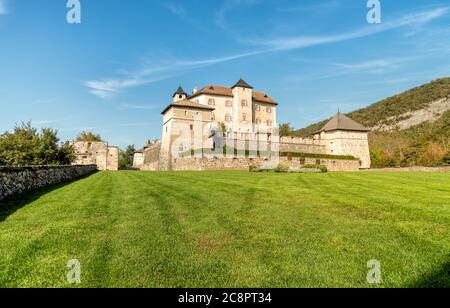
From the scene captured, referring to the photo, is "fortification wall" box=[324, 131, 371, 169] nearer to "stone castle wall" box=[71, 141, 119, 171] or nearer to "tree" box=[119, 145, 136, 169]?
"stone castle wall" box=[71, 141, 119, 171]

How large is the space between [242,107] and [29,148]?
42649 millimetres

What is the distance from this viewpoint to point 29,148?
21.4 metres

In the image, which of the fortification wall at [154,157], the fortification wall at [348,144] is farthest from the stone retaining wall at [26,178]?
the fortification wall at [348,144]

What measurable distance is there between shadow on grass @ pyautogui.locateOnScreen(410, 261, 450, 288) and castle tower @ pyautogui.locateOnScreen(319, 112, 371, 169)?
53.4 m

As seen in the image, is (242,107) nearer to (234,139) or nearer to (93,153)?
(234,139)

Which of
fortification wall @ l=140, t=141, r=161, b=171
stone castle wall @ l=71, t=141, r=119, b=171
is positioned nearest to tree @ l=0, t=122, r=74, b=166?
stone castle wall @ l=71, t=141, r=119, b=171

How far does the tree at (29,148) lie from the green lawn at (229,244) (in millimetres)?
13706

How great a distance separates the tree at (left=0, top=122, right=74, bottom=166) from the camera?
772 inches

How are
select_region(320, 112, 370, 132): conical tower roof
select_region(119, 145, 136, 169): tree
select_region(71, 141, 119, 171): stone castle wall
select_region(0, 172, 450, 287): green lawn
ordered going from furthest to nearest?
1. select_region(119, 145, 136, 169): tree
2. select_region(320, 112, 370, 132): conical tower roof
3. select_region(71, 141, 119, 171): stone castle wall
4. select_region(0, 172, 450, 287): green lawn

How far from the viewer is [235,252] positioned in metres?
4.68

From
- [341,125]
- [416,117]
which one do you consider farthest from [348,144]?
[416,117]

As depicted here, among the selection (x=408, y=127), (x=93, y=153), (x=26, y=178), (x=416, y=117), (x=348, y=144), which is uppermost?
(x=416, y=117)

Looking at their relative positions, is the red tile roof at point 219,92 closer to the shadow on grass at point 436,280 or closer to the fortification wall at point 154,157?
the fortification wall at point 154,157
